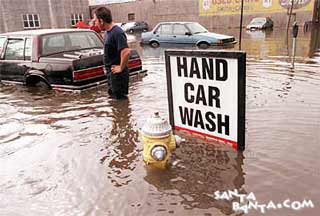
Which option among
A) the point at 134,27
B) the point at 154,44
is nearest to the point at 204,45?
the point at 154,44

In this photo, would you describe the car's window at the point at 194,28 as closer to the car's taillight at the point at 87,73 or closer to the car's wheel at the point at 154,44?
the car's wheel at the point at 154,44

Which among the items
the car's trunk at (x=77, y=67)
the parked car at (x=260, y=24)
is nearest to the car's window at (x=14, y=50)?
the car's trunk at (x=77, y=67)

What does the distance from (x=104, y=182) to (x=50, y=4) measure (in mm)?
36815

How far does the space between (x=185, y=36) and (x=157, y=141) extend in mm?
13135

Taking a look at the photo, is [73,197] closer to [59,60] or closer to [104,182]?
[104,182]

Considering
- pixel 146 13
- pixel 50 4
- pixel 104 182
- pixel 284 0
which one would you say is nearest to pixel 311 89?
pixel 104 182

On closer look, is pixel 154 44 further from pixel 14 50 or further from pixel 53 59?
pixel 53 59

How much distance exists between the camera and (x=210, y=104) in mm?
3736

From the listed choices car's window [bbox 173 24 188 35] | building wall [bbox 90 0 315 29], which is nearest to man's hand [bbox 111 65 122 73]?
car's window [bbox 173 24 188 35]

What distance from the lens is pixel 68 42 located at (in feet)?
25.0

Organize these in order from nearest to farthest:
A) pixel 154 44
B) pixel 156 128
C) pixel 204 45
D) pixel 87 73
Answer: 1. pixel 156 128
2. pixel 87 73
3. pixel 204 45
4. pixel 154 44

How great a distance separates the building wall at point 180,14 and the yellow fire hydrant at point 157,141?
107 ft

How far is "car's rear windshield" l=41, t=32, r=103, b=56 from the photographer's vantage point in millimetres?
7274

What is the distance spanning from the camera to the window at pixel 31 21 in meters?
34.1
